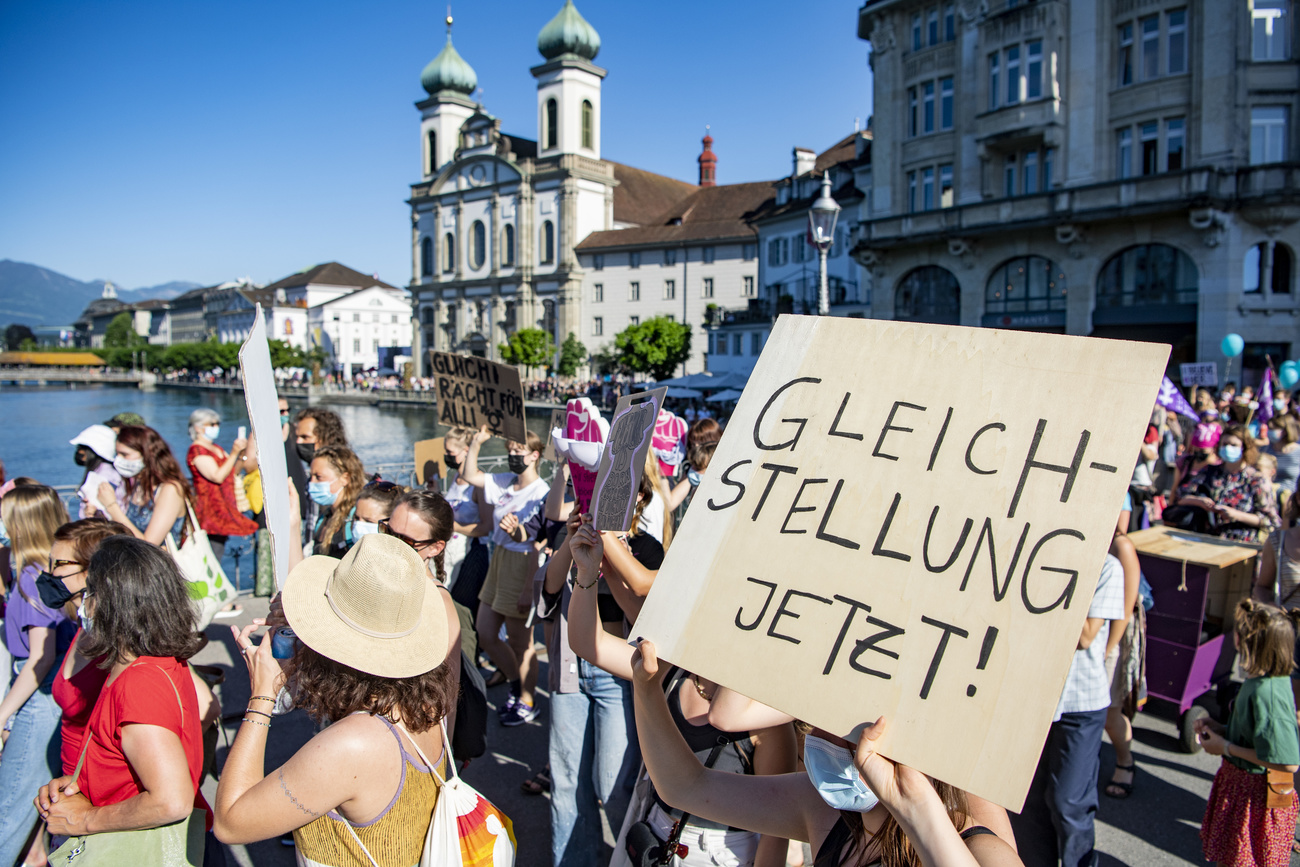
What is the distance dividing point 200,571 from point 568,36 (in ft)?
233

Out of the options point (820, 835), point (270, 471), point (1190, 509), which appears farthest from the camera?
point (1190, 509)

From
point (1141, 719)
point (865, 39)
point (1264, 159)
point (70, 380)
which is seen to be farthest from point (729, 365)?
point (70, 380)

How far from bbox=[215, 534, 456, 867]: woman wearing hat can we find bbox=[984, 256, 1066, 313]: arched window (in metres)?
26.2

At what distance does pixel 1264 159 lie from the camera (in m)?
21.7

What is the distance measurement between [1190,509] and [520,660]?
741 cm

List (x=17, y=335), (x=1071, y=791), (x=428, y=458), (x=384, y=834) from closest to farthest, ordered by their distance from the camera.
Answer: (x=384, y=834) < (x=1071, y=791) < (x=428, y=458) < (x=17, y=335)

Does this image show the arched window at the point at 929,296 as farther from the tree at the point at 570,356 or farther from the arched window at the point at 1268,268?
the tree at the point at 570,356

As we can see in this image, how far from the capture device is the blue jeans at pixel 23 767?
11.2 ft

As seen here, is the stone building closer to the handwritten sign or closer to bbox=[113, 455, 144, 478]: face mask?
the handwritten sign

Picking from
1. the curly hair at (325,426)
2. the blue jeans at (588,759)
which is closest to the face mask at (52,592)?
the blue jeans at (588,759)

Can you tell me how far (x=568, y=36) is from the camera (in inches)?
2667

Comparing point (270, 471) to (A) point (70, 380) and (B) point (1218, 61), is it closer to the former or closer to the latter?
(B) point (1218, 61)

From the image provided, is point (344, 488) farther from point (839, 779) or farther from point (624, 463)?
point (839, 779)

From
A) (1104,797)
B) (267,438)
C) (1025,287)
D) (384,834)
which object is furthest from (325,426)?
(1025,287)
